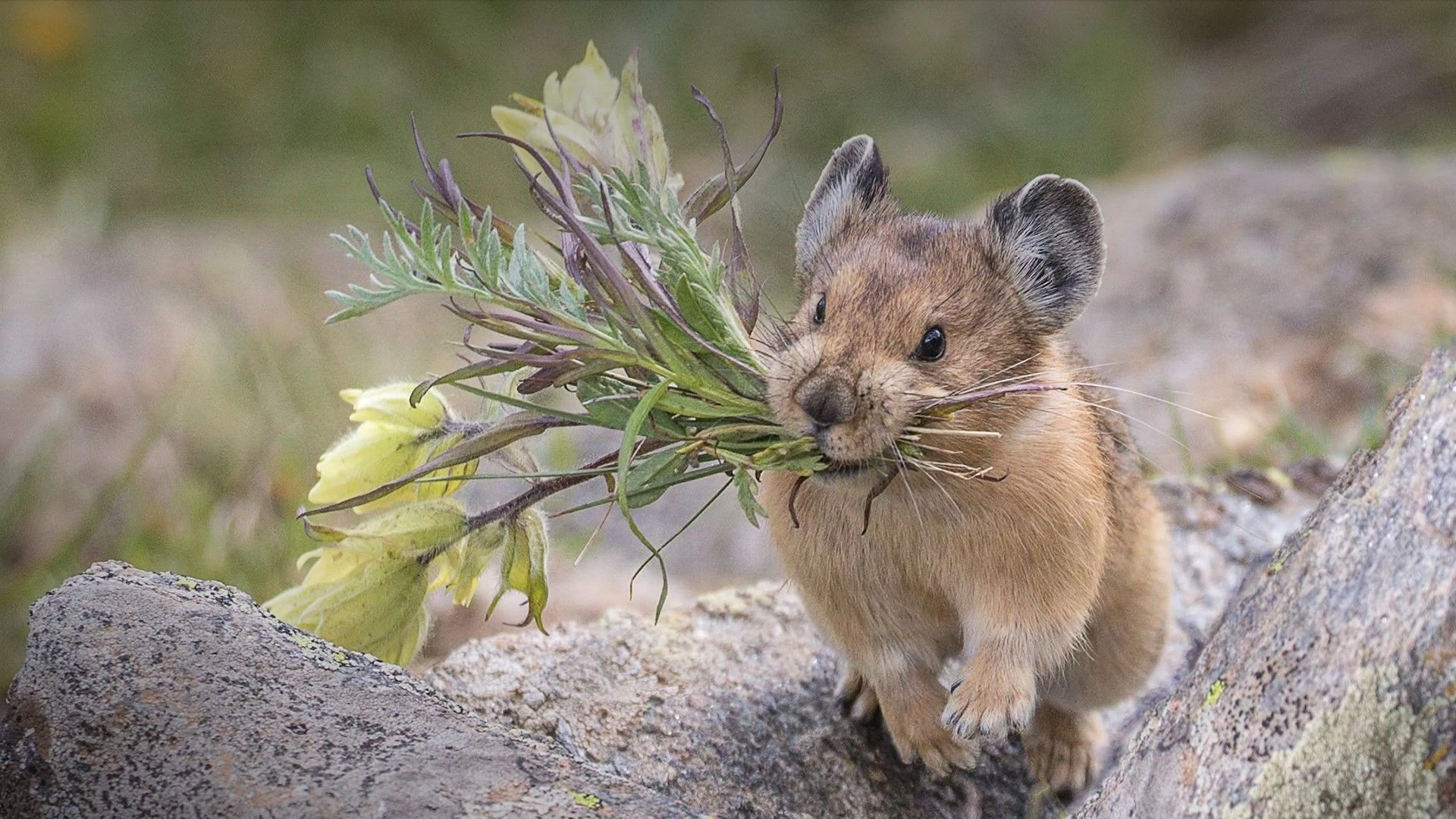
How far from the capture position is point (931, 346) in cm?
409

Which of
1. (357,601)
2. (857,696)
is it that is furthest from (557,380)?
(857,696)

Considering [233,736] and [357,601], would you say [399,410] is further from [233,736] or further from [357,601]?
[233,736]

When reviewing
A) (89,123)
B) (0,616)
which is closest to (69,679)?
(0,616)

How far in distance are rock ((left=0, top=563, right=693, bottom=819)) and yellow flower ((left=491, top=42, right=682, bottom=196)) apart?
1595mm

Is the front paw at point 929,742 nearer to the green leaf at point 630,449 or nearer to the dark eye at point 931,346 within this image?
the dark eye at point 931,346

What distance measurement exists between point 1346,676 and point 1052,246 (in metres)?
1.71

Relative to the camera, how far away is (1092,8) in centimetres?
1616

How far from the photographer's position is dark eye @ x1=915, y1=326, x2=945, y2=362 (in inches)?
160

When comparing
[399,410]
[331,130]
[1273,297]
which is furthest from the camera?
[331,130]

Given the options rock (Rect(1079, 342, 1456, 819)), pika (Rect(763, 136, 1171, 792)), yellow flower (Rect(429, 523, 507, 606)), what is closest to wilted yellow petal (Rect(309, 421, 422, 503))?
yellow flower (Rect(429, 523, 507, 606))

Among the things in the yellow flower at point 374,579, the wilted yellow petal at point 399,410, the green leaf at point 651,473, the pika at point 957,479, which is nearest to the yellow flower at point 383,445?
the wilted yellow petal at point 399,410

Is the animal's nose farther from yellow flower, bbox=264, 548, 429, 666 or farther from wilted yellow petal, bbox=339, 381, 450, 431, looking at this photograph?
yellow flower, bbox=264, 548, 429, 666

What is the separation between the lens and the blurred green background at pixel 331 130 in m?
9.19

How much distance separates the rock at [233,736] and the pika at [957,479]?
111 centimetres
